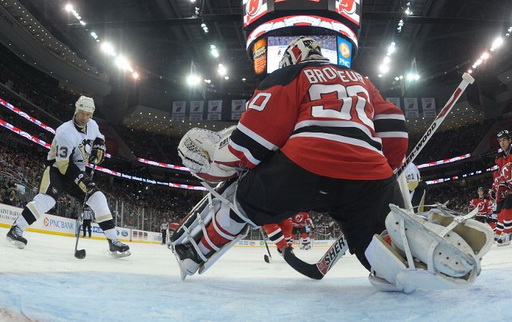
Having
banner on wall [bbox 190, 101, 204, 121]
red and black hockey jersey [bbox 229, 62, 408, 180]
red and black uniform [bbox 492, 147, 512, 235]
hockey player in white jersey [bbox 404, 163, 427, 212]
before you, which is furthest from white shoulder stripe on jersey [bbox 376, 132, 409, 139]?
banner on wall [bbox 190, 101, 204, 121]

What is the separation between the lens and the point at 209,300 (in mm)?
1349

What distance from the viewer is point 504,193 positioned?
6551 millimetres

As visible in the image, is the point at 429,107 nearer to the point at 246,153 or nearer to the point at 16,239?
the point at 16,239

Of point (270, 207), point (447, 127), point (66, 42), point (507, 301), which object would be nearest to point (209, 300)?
point (270, 207)

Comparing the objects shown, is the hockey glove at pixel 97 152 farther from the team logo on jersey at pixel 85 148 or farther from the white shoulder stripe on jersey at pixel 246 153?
the white shoulder stripe on jersey at pixel 246 153

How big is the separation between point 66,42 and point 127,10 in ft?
12.9

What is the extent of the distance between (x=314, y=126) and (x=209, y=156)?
1.78 ft

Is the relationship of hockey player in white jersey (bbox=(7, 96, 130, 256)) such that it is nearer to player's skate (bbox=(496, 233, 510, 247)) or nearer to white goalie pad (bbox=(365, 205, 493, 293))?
white goalie pad (bbox=(365, 205, 493, 293))

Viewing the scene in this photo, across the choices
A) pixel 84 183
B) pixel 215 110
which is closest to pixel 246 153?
pixel 84 183

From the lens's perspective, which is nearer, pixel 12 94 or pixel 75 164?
pixel 75 164

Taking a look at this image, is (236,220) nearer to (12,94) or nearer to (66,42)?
(12,94)

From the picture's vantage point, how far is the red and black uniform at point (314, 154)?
1528mm

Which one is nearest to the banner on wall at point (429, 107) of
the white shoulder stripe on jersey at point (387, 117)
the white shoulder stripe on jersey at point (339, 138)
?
the white shoulder stripe on jersey at point (387, 117)

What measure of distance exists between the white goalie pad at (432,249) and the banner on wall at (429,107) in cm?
2266
